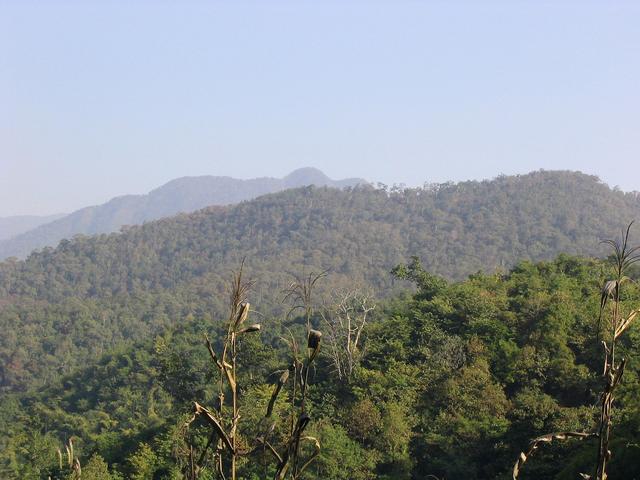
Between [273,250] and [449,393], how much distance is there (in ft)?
253

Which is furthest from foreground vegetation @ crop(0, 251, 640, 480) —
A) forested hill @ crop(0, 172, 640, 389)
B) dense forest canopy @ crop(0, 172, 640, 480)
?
forested hill @ crop(0, 172, 640, 389)

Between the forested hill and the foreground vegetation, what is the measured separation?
3366 centimetres

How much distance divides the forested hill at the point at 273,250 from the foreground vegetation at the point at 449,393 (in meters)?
33.7

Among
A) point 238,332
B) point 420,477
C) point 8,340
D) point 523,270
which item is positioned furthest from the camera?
point 8,340

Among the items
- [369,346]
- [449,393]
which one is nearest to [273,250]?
[369,346]

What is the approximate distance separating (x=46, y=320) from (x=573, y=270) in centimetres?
4812

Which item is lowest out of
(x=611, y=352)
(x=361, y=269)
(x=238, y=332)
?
(x=361, y=269)

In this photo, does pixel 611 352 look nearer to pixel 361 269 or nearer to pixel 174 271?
pixel 361 269

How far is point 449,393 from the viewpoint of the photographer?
20.4 m

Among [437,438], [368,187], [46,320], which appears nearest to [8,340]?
[46,320]

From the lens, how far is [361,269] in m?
80.1

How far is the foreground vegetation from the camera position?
17109mm

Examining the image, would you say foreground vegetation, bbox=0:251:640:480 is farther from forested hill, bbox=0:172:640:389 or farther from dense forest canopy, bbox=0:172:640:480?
forested hill, bbox=0:172:640:389

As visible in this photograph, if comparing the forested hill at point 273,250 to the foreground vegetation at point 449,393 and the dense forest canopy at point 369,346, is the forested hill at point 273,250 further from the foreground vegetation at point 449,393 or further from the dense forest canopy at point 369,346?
the foreground vegetation at point 449,393
